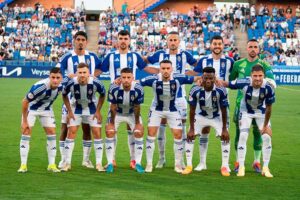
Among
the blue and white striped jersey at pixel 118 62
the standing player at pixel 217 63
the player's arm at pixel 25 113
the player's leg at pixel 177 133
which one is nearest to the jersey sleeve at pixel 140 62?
the blue and white striped jersey at pixel 118 62

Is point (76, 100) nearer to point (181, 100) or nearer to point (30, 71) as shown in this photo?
point (181, 100)

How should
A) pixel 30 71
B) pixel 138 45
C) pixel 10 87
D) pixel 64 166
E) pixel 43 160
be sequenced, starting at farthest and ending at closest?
pixel 138 45 → pixel 30 71 → pixel 10 87 → pixel 43 160 → pixel 64 166

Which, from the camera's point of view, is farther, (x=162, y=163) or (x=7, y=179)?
(x=162, y=163)

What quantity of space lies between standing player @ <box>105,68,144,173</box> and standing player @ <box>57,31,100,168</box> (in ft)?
1.54

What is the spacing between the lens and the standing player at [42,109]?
12.1m

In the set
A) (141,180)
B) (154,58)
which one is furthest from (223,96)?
(141,180)

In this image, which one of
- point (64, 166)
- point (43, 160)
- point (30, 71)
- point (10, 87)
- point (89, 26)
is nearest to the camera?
point (64, 166)

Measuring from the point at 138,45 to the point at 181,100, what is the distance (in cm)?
3137

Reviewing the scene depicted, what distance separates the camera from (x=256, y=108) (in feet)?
40.9

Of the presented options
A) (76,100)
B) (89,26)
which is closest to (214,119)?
(76,100)

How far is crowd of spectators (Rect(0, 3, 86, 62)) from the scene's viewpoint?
43062 mm

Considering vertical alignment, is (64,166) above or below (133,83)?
below

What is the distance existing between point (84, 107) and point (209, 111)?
78.0 inches

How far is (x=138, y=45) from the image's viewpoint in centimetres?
4447
